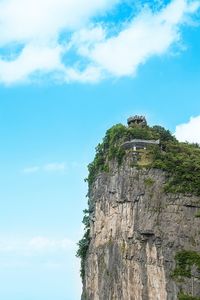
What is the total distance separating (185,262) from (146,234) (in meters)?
3.77

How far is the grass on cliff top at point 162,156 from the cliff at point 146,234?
4.5 inches

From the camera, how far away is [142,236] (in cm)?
4559

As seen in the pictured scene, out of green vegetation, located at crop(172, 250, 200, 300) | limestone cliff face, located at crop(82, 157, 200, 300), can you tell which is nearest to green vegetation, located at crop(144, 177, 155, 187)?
limestone cliff face, located at crop(82, 157, 200, 300)

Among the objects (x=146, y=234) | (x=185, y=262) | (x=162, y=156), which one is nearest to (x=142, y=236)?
(x=146, y=234)

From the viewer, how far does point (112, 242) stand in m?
49.4

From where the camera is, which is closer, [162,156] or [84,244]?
[162,156]

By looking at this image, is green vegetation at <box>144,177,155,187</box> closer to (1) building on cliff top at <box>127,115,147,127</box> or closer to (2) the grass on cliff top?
(2) the grass on cliff top

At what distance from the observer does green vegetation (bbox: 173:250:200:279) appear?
4272 centimetres

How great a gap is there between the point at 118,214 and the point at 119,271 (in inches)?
179

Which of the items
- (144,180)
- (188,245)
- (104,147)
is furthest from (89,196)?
(188,245)

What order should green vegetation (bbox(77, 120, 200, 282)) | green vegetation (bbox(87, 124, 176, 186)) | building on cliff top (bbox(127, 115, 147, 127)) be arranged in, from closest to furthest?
green vegetation (bbox(77, 120, 200, 282)) < green vegetation (bbox(87, 124, 176, 186)) < building on cliff top (bbox(127, 115, 147, 127))

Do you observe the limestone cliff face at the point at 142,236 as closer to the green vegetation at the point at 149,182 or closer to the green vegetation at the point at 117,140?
the green vegetation at the point at 149,182

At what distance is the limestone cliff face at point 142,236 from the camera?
144ft

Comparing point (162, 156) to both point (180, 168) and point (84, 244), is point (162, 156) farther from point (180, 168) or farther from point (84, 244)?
point (84, 244)
